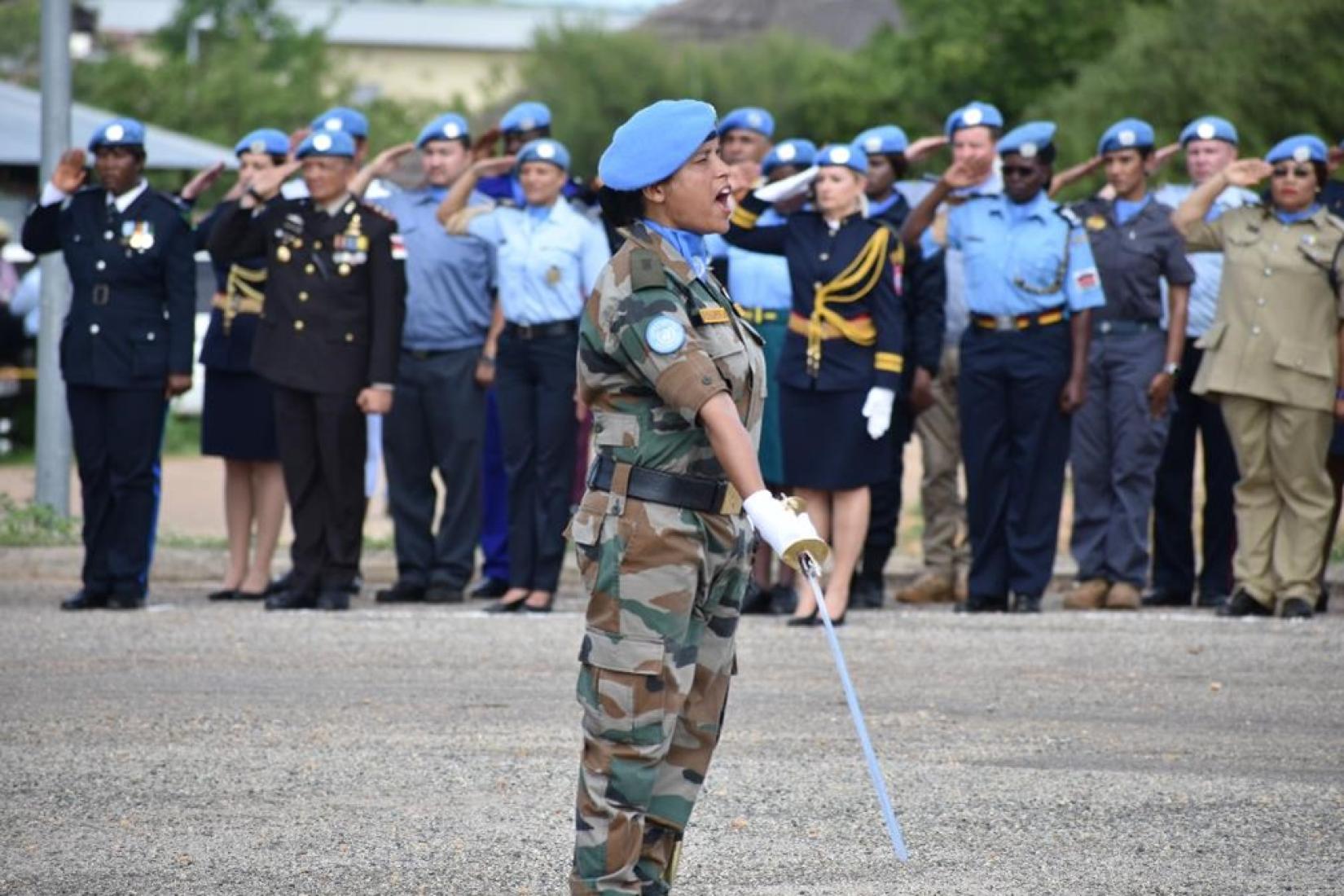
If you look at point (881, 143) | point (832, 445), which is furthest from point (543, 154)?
point (832, 445)

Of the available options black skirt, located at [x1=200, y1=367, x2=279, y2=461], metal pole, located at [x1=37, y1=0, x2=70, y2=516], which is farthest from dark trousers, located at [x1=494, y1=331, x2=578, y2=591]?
metal pole, located at [x1=37, y1=0, x2=70, y2=516]

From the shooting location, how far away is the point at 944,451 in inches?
497

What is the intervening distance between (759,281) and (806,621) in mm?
1772

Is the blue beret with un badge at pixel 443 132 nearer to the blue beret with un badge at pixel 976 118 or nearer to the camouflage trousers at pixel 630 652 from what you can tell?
the blue beret with un badge at pixel 976 118

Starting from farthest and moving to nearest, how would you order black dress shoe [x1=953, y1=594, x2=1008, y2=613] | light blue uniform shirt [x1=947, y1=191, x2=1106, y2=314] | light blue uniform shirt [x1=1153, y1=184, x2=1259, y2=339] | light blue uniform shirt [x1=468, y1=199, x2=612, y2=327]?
light blue uniform shirt [x1=1153, y1=184, x2=1259, y2=339] < black dress shoe [x1=953, y1=594, x2=1008, y2=613] < light blue uniform shirt [x1=468, y1=199, x2=612, y2=327] < light blue uniform shirt [x1=947, y1=191, x2=1106, y2=314]

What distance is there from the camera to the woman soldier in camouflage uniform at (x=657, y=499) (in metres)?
5.49

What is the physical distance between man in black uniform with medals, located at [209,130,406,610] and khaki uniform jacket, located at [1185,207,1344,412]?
153 inches

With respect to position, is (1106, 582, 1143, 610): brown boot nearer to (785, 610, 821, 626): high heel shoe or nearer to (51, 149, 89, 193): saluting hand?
(785, 610, 821, 626): high heel shoe

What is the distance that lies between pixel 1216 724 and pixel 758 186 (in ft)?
11.8

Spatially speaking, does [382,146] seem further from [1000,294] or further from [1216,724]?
[1216,724]

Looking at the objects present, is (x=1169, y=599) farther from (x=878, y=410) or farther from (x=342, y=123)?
(x=342, y=123)

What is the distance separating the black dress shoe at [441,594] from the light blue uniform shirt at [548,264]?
4.79 ft

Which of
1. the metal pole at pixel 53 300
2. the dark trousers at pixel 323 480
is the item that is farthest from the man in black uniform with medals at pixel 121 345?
the metal pole at pixel 53 300

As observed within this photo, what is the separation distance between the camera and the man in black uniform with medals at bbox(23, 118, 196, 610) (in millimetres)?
11367
